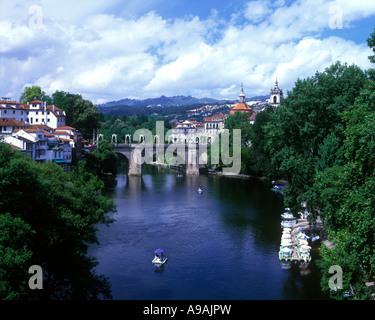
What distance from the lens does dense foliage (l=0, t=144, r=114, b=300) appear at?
12.5 m

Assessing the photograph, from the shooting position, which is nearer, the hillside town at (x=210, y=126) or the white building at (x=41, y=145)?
the white building at (x=41, y=145)

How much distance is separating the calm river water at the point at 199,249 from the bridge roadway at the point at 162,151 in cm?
1496

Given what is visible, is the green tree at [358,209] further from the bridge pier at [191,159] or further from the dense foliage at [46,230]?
the bridge pier at [191,159]

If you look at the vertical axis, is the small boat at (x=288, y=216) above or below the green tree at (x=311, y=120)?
below

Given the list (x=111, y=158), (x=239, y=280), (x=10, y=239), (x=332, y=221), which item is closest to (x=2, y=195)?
(x=10, y=239)

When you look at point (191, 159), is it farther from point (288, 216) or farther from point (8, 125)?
point (288, 216)

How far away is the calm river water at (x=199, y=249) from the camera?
17984mm

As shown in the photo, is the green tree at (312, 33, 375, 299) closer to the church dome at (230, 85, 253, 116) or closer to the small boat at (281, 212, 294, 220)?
the small boat at (281, 212, 294, 220)

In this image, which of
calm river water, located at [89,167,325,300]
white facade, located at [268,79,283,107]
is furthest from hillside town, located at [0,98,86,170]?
white facade, located at [268,79,283,107]

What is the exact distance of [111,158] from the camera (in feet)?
171

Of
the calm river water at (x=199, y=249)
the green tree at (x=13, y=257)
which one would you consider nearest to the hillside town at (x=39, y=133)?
the calm river water at (x=199, y=249)

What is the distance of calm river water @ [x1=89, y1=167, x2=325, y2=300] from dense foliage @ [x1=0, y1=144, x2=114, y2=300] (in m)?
1.33

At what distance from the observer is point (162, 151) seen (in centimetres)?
6228
